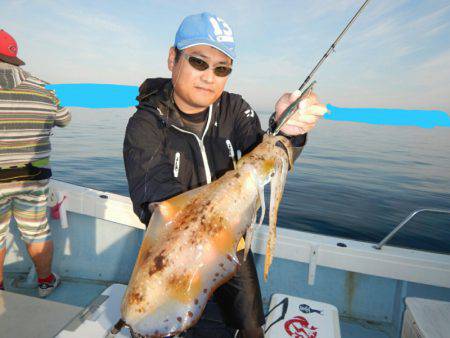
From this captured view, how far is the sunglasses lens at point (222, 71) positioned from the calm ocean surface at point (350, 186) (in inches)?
285

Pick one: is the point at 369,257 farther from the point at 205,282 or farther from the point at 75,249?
the point at 75,249

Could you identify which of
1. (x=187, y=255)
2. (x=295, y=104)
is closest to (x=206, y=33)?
(x=295, y=104)

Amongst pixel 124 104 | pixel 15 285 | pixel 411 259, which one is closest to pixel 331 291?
pixel 411 259

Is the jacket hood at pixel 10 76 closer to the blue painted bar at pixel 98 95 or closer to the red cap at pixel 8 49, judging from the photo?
the red cap at pixel 8 49

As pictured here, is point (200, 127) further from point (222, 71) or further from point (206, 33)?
point (206, 33)

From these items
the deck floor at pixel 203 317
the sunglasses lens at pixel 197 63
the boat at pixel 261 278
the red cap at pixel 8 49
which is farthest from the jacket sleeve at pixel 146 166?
the red cap at pixel 8 49

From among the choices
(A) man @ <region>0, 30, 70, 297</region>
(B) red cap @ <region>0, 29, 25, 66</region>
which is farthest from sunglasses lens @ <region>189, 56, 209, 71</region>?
(B) red cap @ <region>0, 29, 25, 66</region>

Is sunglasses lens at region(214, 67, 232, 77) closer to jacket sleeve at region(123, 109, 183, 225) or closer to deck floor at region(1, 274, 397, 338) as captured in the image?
jacket sleeve at region(123, 109, 183, 225)

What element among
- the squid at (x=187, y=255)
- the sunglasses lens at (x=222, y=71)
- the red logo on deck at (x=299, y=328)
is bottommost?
the red logo on deck at (x=299, y=328)

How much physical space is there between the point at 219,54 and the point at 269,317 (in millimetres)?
2697

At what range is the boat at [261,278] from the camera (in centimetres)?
295

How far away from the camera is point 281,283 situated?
15.5 ft

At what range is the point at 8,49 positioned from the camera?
3871mm

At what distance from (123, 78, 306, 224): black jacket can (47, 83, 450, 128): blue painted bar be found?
0.84m
